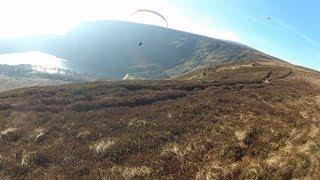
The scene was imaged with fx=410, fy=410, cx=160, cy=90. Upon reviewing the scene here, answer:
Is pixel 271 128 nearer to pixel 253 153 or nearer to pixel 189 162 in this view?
pixel 253 153

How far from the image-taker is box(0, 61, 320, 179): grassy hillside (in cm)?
2339

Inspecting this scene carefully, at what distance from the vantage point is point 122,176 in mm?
23812

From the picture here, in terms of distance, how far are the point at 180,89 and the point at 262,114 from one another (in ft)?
59.5

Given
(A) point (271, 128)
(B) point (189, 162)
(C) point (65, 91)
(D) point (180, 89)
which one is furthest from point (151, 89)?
(B) point (189, 162)

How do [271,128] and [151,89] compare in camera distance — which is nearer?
[271,128]

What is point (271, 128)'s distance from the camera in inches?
1153

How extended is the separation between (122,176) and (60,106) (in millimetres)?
21832

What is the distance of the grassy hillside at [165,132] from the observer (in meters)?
23.4

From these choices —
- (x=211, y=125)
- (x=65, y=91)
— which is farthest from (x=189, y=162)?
(x=65, y=91)

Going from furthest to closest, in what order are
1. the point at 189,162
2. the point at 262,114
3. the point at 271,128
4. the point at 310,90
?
the point at 310,90 → the point at 262,114 → the point at 271,128 → the point at 189,162

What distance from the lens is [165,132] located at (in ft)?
102

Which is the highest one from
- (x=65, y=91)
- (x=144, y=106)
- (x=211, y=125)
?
(x=211, y=125)

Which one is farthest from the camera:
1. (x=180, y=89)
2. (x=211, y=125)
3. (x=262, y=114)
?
(x=180, y=89)

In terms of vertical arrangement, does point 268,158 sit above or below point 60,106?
Answer: above
